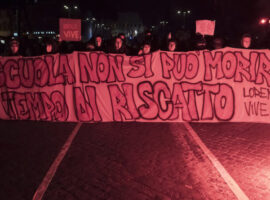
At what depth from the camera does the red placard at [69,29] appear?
10.5 metres

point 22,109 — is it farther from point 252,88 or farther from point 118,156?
point 252,88

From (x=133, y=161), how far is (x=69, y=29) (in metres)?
6.92

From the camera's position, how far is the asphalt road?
3.87 meters

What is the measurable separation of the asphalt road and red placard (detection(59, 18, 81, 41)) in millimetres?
4367

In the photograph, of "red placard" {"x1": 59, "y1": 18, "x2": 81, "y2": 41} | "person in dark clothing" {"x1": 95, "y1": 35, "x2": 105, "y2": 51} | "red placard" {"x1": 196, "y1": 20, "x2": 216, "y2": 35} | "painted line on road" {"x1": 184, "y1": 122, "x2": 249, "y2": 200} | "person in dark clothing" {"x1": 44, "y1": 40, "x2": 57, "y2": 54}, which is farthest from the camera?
"red placard" {"x1": 59, "y1": 18, "x2": 81, "y2": 41}

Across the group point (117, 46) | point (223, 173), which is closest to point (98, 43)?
point (117, 46)

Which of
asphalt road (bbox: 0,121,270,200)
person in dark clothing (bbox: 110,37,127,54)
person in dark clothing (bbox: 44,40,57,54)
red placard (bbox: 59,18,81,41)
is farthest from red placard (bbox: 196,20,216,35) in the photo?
person in dark clothing (bbox: 44,40,57,54)

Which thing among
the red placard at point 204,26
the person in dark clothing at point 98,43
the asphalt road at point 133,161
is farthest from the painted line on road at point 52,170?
the red placard at point 204,26

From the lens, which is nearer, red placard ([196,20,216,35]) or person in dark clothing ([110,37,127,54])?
person in dark clothing ([110,37,127,54])

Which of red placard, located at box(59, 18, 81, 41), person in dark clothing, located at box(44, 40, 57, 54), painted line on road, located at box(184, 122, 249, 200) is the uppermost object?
red placard, located at box(59, 18, 81, 41)

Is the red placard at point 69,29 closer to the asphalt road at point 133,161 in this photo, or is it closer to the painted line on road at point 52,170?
the asphalt road at point 133,161

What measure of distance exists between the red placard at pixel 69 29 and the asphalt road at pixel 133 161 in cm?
437

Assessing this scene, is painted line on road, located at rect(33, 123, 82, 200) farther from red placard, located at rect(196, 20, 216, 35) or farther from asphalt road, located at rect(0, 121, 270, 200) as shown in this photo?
red placard, located at rect(196, 20, 216, 35)

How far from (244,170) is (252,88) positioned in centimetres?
343
